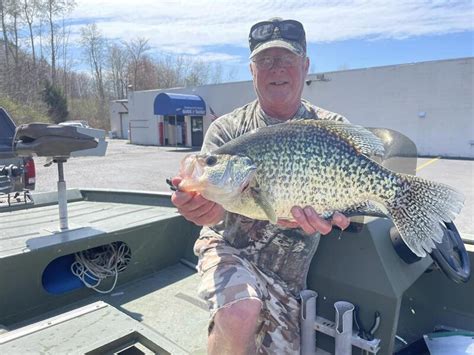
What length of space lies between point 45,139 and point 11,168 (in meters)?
2.05

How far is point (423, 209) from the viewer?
1.77 m

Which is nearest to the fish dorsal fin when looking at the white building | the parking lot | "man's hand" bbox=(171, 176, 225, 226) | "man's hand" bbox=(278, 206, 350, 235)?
"man's hand" bbox=(278, 206, 350, 235)

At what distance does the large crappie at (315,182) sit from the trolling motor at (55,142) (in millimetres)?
1716

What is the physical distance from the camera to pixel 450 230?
245 cm

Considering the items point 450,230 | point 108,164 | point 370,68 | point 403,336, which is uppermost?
point 370,68

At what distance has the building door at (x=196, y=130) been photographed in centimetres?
2953

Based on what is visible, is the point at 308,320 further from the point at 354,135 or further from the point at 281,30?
the point at 281,30

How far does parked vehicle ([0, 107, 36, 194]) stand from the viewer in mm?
4648

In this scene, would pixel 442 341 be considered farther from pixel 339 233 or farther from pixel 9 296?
pixel 9 296

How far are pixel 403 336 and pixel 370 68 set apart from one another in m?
20.4

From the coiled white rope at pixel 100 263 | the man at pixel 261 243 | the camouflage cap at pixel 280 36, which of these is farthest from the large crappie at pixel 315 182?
the coiled white rope at pixel 100 263

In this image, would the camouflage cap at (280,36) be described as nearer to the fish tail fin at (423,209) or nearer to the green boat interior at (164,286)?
the green boat interior at (164,286)

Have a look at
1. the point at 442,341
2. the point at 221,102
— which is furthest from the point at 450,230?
the point at 221,102

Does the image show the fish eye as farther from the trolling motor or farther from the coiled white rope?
the coiled white rope
